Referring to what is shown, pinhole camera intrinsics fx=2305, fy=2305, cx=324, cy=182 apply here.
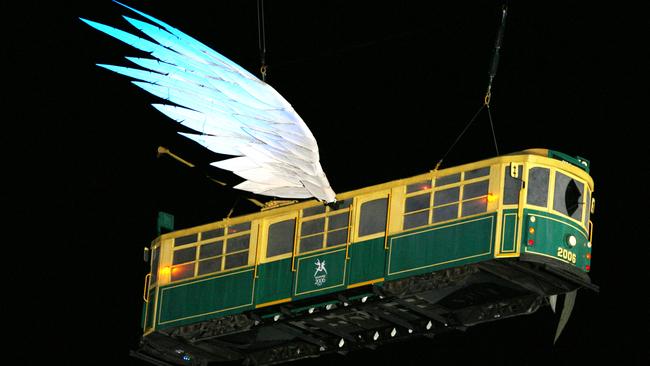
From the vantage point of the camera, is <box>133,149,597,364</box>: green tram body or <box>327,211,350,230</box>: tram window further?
<box>327,211,350,230</box>: tram window

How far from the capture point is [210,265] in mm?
57656

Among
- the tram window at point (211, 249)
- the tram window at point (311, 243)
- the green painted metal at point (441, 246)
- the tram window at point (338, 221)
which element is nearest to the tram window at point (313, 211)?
the tram window at point (338, 221)

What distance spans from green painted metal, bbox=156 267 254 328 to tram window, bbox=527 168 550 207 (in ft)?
25.5

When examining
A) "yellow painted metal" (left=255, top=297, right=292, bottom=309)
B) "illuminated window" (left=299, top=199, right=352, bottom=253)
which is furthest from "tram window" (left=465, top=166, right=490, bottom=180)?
"yellow painted metal" (left=255, top=297, right=292, bottom=309)

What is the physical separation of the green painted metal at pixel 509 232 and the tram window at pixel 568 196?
119 cm

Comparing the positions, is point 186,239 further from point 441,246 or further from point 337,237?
point 441,246

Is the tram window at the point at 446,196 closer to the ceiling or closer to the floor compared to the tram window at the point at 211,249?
closer to the ceiling

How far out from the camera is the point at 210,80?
175 feet

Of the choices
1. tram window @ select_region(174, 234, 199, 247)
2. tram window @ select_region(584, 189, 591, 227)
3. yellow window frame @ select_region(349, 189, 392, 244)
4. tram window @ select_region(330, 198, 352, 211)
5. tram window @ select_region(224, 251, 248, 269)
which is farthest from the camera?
tram window @ select_region(174, 234, 199, 247)

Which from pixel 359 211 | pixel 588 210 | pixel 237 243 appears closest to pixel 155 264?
pixel 237 243

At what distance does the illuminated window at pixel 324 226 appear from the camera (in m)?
54.9

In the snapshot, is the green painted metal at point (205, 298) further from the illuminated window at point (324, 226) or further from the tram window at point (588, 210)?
the tram window at point (588, 210)

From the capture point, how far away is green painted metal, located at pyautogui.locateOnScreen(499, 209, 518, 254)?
171ft

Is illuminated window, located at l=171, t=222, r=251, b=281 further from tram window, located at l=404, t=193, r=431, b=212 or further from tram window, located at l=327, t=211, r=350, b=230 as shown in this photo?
tram window, located at l=404, t=193, r=431, b=212
